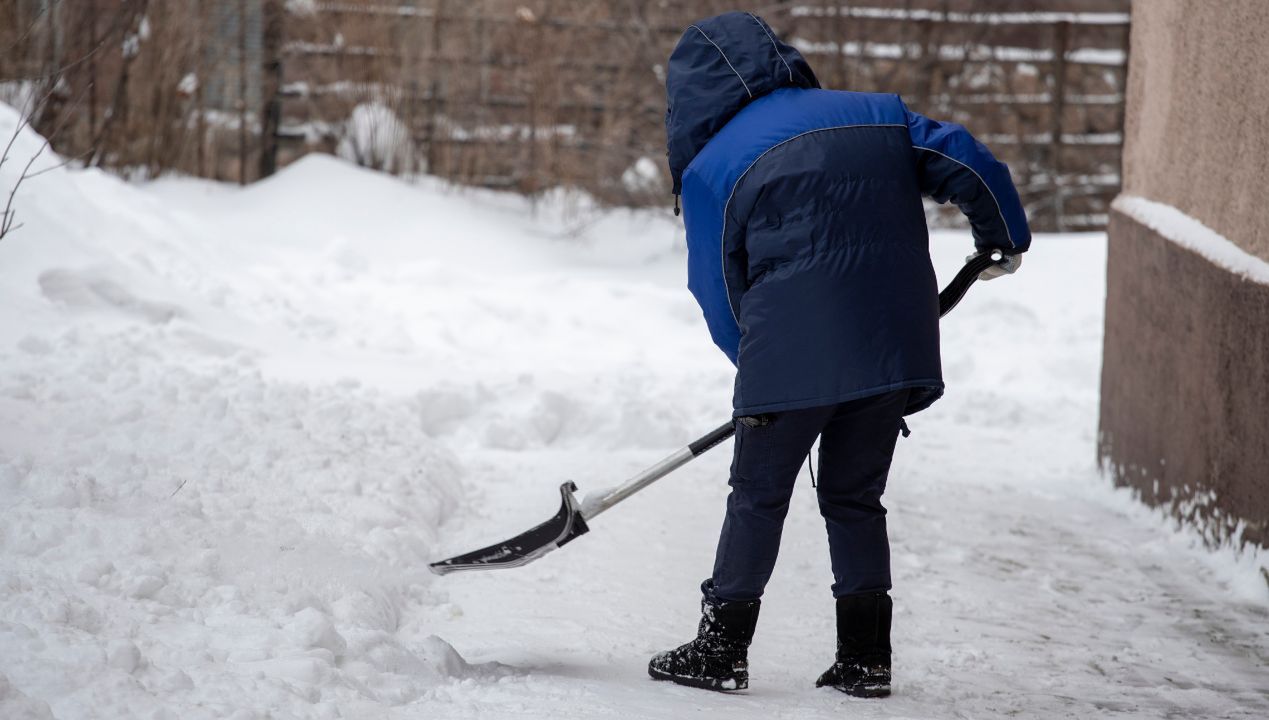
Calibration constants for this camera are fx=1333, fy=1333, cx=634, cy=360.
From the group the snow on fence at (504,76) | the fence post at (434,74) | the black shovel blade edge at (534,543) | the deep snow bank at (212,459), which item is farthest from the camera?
the fence post at (434,74)

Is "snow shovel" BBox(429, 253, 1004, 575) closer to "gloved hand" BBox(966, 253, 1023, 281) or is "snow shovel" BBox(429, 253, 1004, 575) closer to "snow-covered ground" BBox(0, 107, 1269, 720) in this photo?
"gloved hand" BBox(966, 253, 1023, 281)

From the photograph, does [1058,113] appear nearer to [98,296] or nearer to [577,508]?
[98,296]

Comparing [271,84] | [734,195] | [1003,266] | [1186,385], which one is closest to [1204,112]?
[1186,385]

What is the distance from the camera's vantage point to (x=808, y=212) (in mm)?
2830

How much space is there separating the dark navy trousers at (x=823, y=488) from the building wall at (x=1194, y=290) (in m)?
1.66

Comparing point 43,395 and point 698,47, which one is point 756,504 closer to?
point 698,47

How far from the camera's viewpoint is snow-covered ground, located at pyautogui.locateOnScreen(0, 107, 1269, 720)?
2760 mm

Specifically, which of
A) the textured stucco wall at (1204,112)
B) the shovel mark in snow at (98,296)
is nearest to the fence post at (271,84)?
the shovel mark in snow at (98,296)

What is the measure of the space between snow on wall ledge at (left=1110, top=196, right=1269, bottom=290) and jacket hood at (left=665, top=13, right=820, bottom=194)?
79.2 inches

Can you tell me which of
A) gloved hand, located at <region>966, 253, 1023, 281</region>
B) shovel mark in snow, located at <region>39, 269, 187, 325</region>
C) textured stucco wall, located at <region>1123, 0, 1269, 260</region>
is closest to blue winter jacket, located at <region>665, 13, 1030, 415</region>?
gloved hand, located at <region>966, 253, 1023, 281</region>

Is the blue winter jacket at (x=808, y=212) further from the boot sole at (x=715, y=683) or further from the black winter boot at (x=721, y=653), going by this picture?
the boot sole at (x=715, y=683)

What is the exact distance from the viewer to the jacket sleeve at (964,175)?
115 inches

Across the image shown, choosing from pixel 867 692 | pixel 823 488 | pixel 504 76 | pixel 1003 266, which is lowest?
pixel 867 692

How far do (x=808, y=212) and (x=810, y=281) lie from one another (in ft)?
0.48
